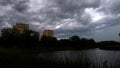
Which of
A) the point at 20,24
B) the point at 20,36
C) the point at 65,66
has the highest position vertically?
the point at 20,24

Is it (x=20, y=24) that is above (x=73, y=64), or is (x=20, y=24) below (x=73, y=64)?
above

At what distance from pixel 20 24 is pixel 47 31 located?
28202 mm

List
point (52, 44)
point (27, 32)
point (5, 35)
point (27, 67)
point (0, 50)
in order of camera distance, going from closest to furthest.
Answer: point (27, 67), point (0, 50), point (5, 35), point (27, 32), point (52, 44)

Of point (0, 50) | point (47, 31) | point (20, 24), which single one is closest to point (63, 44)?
point (20, 24)

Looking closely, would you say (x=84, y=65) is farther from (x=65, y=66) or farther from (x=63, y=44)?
(x=63, y=44)

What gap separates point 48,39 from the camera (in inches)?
3553

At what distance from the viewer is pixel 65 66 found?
888 cm

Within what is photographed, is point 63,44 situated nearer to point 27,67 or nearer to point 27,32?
point 27,32

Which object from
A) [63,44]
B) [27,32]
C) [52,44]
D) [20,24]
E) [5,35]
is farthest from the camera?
[20,24]

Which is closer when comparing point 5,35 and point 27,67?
point 27,67

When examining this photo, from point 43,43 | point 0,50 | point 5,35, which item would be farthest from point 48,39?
point 0,50

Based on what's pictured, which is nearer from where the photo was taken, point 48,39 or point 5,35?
point 5,35

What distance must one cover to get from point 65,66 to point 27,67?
166 centimetres

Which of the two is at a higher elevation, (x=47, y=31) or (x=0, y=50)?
(x=47, y=31)
